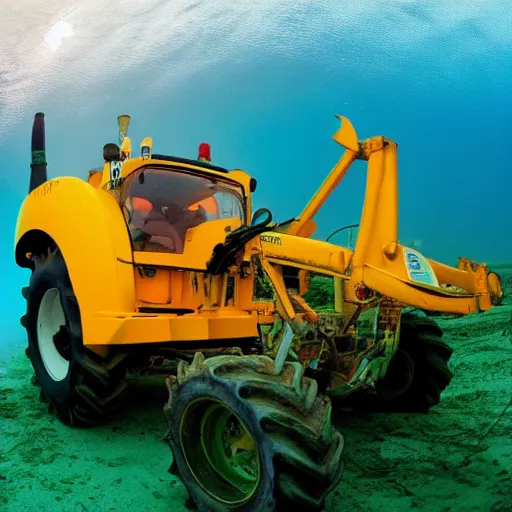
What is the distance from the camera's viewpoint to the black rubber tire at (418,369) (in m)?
4.15

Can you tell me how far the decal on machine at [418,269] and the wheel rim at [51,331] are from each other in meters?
2.74

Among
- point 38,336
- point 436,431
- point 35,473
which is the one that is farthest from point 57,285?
point 436,431

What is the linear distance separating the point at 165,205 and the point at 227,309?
0.91 meters

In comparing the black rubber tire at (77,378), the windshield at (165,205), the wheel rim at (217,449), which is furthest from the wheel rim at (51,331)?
the wheel rim at (217,449)

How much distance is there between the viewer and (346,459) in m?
3.29

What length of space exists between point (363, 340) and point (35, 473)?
2088mm

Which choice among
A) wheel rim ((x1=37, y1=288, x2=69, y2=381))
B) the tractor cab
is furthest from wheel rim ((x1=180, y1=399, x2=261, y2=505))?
wheel rim ((x1=37, y1=288, x2=69, y2=381))

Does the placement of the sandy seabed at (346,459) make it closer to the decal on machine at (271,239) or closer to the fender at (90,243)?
the fender at (90,243)

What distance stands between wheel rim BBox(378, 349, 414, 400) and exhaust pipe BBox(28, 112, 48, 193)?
350cm

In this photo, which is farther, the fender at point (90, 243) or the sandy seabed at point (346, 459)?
the fender at point (90, 243)

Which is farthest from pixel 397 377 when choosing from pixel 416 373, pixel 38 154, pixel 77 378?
pixel 38 154

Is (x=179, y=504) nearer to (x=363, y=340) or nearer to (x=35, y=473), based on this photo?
(x=35, y=473)

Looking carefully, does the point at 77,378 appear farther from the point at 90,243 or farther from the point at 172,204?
the point at 172,204

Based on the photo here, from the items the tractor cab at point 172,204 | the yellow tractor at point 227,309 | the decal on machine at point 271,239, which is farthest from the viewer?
the tractor cab at point 172,204
